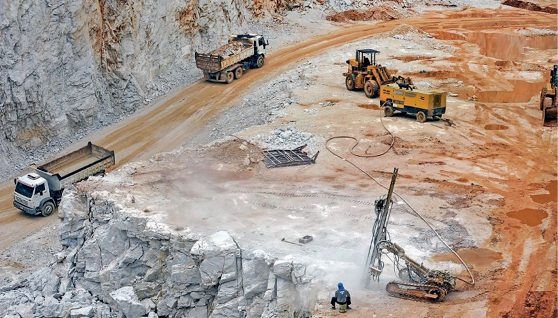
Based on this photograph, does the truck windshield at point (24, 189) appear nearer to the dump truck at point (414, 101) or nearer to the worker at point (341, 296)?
the worker at point (341, 296)

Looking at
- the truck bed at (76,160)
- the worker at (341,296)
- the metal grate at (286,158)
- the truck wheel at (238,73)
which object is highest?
the worker at (341,296)

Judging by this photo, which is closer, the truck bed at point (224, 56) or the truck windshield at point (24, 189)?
the truck windshield at point (24, 189)

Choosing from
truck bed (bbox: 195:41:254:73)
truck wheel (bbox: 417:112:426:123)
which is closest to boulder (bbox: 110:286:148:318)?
truck wheel (bbox: 417:112:426:123)

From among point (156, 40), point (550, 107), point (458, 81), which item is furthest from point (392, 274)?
point (156, 40)

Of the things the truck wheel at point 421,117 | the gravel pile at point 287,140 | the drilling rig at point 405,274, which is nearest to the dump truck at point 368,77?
the truck wheel at point 421,117

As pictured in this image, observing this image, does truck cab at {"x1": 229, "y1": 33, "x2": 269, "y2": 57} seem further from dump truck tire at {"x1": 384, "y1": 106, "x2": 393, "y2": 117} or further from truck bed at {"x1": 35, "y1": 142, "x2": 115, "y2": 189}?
truck bed at {"x1": 35, "y1": 142, "x2": 115, "y2": 189}

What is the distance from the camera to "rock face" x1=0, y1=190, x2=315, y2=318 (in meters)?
17.9

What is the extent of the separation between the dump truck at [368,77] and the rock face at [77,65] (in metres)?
10.9

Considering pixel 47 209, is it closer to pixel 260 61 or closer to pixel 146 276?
pixel 146 276

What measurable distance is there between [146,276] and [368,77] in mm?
19538

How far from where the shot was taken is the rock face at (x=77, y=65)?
104ft

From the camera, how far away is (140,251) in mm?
20516

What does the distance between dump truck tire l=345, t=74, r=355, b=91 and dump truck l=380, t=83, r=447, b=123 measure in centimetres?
416

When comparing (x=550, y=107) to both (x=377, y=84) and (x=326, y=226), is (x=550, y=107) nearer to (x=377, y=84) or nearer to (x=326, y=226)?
(x=377, y=84)
